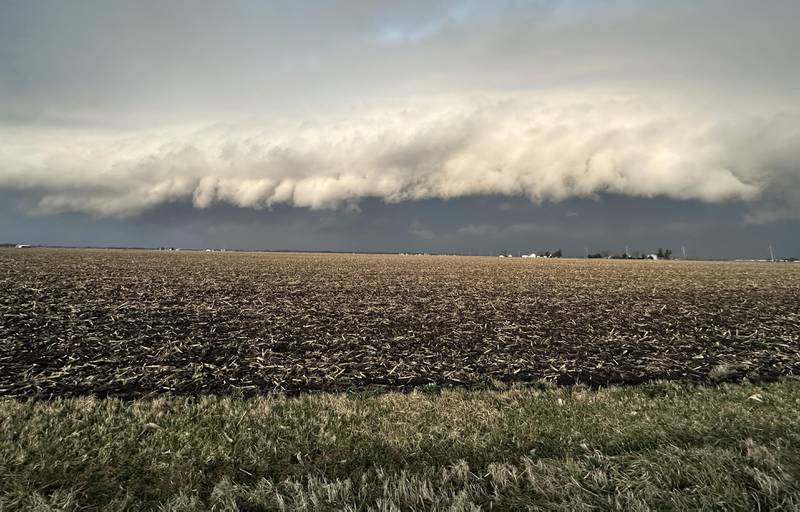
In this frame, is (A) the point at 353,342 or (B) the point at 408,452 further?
(A) the point at 353,342

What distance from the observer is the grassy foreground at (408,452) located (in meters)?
4.11

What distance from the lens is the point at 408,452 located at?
5391 millimetres

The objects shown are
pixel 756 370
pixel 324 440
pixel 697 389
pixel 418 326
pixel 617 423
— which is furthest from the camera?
pixel 418 326

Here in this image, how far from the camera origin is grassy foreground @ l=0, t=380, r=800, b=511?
13.5ft

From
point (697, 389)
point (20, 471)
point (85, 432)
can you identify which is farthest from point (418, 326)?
point (20, 471)

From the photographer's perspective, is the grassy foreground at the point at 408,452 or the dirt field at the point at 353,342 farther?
the dirt field at the point at 353,342

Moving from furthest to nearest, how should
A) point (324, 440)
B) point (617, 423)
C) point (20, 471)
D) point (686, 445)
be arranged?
1. point (617, 423)
2. point (324, 440)
3. point (686, 445)
4. point (20, 471)

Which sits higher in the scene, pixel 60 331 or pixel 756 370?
pixel 60 331

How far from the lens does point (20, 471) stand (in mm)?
4676

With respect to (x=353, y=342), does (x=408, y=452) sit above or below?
above

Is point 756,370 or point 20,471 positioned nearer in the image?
point 20,471

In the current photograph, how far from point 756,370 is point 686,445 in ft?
23.7

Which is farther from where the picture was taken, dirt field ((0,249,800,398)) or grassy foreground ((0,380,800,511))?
dirt field ((0,249,800,398))

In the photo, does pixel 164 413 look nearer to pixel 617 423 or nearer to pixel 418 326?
pixel 617 423
